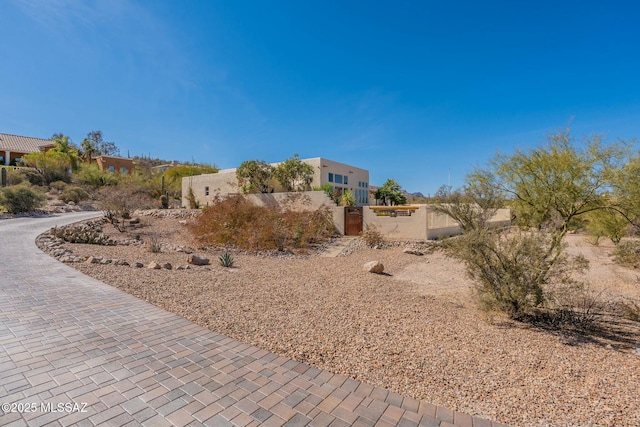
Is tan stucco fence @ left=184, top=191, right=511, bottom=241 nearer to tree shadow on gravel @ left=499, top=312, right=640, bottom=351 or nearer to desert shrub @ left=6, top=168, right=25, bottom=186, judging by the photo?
tree shadow on gravel @ left=499, top=312, right=640, bottom=351

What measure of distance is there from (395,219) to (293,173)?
1044 centimetres

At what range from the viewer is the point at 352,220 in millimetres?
17828

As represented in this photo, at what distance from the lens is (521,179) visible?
6.81 metres

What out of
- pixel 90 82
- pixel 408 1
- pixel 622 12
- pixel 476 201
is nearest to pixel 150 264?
pixel 476 201

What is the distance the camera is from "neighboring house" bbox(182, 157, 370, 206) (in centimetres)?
2470

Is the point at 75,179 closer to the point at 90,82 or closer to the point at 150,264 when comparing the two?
the point at 90,82

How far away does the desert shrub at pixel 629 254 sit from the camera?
825 centimetres

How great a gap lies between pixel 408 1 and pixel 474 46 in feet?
13.5

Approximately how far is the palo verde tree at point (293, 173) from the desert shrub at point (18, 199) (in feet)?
53.4

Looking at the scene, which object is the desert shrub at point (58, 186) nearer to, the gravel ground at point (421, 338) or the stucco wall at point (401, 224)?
the gravel ground at point (421, 338)

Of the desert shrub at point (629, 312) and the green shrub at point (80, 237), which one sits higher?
the green shrub at point (80, 237)

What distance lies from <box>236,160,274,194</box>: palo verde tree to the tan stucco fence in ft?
16.4

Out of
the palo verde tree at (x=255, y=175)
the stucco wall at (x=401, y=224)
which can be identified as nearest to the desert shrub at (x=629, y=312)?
the stucco wall at (x=401, y=224)

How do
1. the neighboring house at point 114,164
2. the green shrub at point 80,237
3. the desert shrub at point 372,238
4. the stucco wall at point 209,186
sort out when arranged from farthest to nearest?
the neighboring house at point 114,164 < the stucco wall at point 209,186 < the desert shrub at point 372,238 < the green shrub at point 80,237
